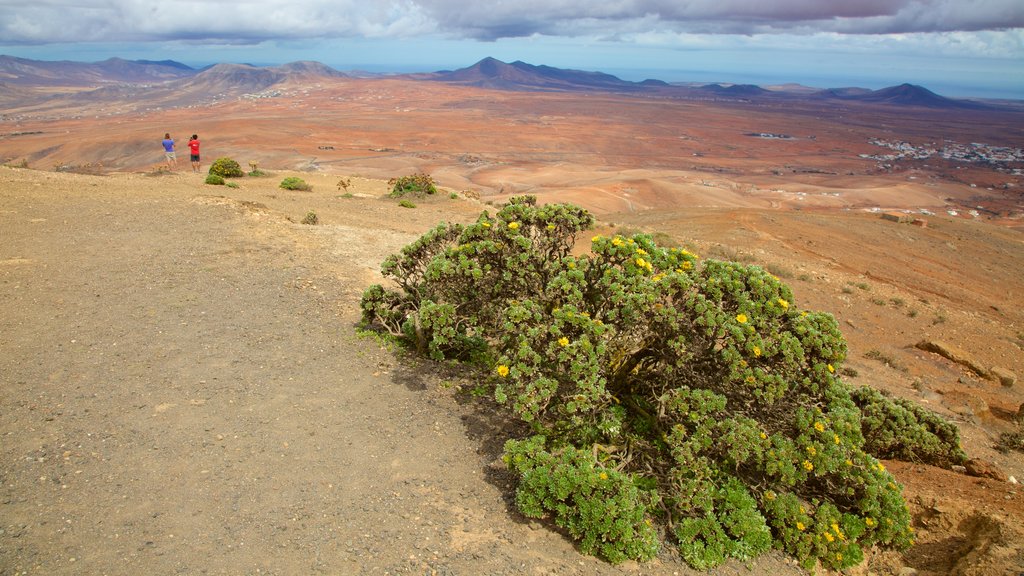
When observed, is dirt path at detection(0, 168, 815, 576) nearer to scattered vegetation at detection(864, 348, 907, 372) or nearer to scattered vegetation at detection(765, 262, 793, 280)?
scattered vegetation at detection(864, 348, 907, 372)

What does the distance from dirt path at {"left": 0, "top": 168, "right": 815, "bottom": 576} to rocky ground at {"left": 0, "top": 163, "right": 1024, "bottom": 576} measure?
23 millimetres

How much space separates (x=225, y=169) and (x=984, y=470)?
2340cm

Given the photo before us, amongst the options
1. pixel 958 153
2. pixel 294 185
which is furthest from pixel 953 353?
pixel 958 153

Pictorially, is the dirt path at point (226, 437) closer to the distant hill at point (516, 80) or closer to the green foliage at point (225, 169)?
the green foliage at point (225, 169)

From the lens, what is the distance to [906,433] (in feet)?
22.7

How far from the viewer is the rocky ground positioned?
477cm

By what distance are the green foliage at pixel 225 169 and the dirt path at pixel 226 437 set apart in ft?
36.3

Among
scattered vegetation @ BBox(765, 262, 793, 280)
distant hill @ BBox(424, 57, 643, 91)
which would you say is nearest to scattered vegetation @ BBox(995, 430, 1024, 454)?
scattered vegetation @ BBox(765, 262, 793, 280)

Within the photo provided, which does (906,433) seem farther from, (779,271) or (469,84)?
(469,84)

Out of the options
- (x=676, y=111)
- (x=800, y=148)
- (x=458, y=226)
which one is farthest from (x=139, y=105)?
(x=458, y=226)

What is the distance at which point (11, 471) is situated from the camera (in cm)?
517

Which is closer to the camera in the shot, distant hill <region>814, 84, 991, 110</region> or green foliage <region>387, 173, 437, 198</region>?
green foliage <region>387, 173, 437, 198</region>

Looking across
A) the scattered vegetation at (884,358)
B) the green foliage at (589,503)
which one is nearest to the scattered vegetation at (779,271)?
the scattered vegetation at (884,358)

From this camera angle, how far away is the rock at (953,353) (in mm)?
Result: 11227
